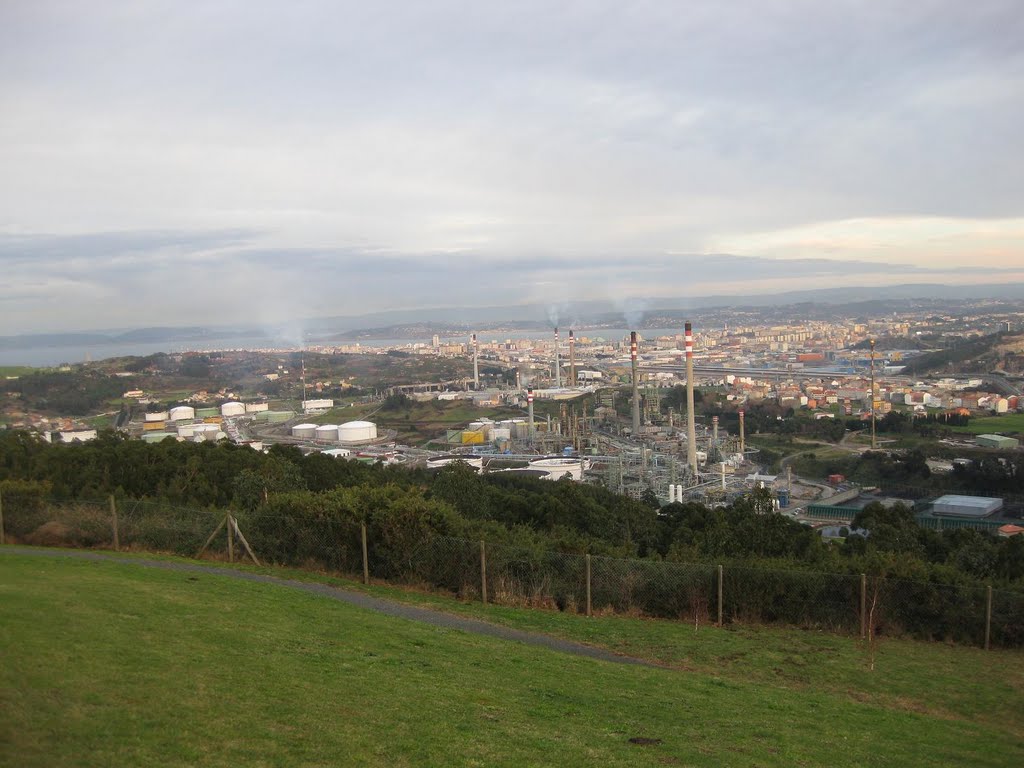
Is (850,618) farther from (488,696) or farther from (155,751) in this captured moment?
(155,751)

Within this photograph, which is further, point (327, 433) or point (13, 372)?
point (327, 433)

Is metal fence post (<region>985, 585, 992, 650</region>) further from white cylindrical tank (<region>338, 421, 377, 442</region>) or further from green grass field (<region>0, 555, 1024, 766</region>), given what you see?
white cylindrical tank (<region>338, 421, 377, 442</region>)

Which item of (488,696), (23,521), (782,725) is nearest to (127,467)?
(23,521)

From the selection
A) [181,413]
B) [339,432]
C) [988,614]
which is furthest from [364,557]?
[181,413]

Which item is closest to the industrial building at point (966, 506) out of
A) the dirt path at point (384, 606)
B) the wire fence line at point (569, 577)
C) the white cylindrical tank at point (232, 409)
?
the wire fence line at point (569, 577)

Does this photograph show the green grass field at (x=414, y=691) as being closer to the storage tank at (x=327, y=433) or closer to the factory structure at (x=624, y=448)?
the factory structure at (x=624, y=448)

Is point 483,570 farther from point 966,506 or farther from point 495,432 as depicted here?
point 495,432
